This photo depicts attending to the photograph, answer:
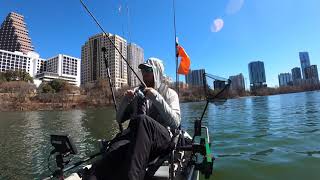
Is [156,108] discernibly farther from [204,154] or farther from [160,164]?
[204,154]

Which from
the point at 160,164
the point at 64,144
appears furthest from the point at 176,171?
the point at 64,144

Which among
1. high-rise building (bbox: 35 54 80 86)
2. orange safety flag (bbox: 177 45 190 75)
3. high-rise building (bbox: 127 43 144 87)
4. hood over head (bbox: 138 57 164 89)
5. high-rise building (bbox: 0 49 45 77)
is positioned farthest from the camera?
high-rise building (bbox: 35 54 80 86)

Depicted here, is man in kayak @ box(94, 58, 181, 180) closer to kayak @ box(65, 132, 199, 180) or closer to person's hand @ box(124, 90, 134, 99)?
person's hand @ box(124, 90, 134, 99)

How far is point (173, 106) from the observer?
3828 millimetres

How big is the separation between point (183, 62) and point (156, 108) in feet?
6.63

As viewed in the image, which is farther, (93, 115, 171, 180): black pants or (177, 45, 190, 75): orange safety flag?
(177, 45, 190, 75): orange safety flag

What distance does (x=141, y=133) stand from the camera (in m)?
2.83

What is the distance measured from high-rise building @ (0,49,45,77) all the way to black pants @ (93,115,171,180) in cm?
14890

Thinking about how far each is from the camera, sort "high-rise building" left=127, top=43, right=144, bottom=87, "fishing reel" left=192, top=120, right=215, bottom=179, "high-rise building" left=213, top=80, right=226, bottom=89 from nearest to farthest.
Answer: "fishing reel" left=192, top=120, right=215, bottom=179
"high-rise building" left=213, top=80, right=226, bottom=89
"high-rise building" left=127, top=43, right=144, bottom=87

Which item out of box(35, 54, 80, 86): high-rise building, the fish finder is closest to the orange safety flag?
the fish finder

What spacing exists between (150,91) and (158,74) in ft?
2.29

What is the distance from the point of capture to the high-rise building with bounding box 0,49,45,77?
468ft

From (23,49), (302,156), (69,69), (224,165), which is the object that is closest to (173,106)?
(224,165)

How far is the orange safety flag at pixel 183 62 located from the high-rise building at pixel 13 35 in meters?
191
